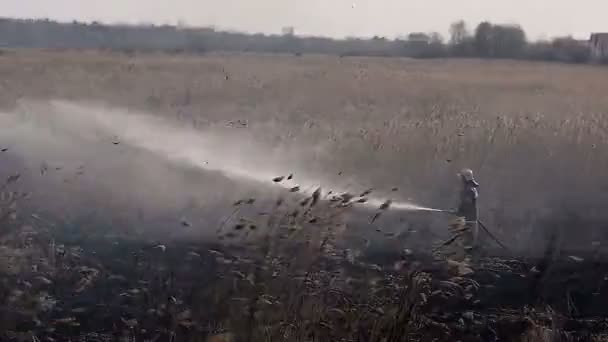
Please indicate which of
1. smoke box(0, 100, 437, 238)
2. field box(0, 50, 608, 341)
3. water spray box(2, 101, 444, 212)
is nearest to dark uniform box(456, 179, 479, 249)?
field box(0, 50, 608, 341)

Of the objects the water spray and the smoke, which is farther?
the water spray

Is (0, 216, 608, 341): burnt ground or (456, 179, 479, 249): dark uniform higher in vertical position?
(456, 179, 479, 249): dark uniform

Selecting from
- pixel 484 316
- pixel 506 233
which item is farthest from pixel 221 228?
pixel 506 233

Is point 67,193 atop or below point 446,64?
→ below

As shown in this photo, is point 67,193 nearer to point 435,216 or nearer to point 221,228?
point 221,228

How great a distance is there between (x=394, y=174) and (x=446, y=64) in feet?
23.5

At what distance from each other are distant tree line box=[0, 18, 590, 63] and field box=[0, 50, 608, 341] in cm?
71

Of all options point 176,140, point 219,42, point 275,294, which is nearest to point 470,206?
point 275,294

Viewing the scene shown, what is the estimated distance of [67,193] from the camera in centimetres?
776

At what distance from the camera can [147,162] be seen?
366 inches

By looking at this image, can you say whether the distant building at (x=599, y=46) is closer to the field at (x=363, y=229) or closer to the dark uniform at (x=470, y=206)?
the field at (x=363, y=229)

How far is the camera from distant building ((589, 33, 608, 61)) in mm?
11094

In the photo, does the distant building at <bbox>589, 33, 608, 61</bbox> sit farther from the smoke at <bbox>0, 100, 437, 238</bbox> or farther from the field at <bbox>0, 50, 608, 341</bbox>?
the smoke at <bbox>0, 100, 437, 238</bbox>

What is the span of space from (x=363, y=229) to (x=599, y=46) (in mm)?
7106
